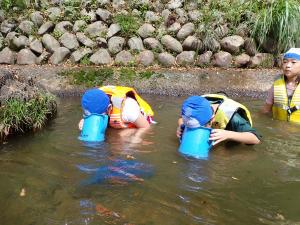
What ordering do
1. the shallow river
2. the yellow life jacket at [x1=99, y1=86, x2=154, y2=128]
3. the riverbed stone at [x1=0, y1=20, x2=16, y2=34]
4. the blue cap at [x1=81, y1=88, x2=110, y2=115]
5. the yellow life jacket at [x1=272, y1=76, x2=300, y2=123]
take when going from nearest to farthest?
1. the shallow river
2. the blue cap at [x1=81, y1=88, x2=110, y2=115]
3. the yellow life jacket at [x1=99, y1=86, x2=154, y2=128]
4. the yellow life jacket at [x1=272, y1=76, x2=300, y2=123]
5. the riverbed stone at [x1=0, y1=20, x2=16, y2=34]

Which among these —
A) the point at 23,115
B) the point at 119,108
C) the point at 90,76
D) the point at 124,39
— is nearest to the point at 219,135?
the point at 119,108

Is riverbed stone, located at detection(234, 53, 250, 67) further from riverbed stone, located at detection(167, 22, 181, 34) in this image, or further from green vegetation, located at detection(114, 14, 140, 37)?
green vegetation, located at detection(114, 14, 140, 37)

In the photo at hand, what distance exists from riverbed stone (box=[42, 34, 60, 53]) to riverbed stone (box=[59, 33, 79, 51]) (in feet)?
0.44

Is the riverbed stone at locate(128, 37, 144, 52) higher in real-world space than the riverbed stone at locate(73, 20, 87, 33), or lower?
lower

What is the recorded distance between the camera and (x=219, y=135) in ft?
14.7

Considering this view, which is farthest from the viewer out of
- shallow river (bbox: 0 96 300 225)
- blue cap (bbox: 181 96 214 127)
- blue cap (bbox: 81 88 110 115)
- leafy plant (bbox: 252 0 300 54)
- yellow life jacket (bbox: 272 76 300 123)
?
leafy plant (bbox: 252 0 300 54)

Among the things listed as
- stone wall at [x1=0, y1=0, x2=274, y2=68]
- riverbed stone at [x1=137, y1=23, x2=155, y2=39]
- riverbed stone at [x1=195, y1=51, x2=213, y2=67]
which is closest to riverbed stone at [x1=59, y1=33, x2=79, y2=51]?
stone wall at [x1=0, y1=0, x2=274, y2=68]

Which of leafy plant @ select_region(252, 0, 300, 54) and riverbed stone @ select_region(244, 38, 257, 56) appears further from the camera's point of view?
riverbed stone @ select_region(244, 38, 257, 56)

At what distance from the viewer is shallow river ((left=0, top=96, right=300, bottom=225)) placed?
337 cm

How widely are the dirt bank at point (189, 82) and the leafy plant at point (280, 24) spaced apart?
0.75 metres

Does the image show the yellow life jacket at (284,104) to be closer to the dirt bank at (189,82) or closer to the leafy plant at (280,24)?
the dirt bank at (189,82)

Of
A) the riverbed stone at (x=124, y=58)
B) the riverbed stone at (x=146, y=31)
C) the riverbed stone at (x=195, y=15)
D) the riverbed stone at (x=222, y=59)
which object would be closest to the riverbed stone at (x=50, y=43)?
the riverbed stone at (x=124, y=58)

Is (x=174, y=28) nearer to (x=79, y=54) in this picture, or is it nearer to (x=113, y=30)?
(x=113, y=30)

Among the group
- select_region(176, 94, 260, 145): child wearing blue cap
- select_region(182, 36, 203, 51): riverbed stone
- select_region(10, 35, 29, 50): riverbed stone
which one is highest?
select_region(182, 36, 203, 51): riverbed stone
